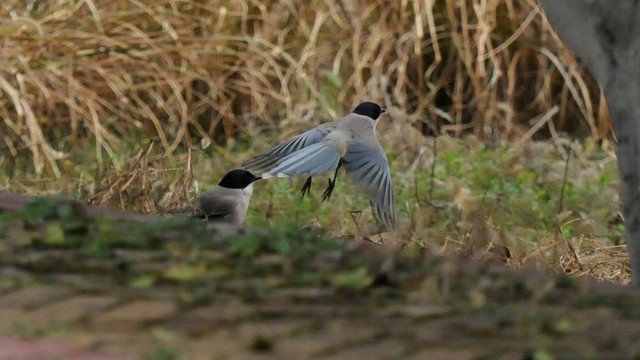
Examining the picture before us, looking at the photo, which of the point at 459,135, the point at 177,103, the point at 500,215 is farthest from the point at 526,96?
the point at 500,215

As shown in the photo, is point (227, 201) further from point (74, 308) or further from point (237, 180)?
point (74, 308)

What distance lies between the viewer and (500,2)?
9055 mm

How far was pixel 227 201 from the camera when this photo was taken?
5.33 metres

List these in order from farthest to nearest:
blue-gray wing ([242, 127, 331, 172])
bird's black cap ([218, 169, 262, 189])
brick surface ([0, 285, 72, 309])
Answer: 1. blue-gray wing ([242, 127, 331, 172])
2. bird's black cap ([218, 169, 262, 189])
3. brick surface ([0, 285, 72, 309])

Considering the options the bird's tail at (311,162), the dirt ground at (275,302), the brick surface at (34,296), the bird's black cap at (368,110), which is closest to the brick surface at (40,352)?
the dirt ground at (275,302)

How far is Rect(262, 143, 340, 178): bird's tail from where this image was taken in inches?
212

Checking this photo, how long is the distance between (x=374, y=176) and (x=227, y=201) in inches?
23.4

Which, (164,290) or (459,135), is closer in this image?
(164,290)

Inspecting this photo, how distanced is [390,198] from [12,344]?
2.78 m

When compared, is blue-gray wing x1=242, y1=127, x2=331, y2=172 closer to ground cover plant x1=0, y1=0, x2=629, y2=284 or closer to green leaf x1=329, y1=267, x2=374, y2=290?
ground cover plant x1=0, y1=0, x2=629, y2=284

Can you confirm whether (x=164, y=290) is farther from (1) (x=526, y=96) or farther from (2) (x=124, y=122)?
(1) (x=526, y=96)

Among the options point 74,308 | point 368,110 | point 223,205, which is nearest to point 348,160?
point 223,205

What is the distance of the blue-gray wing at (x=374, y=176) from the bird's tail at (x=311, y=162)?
7 centimetres

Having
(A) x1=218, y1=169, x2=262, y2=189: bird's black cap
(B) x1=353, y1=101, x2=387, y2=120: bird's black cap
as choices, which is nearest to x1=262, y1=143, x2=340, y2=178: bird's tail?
(A) x1=218, y1=169, x2=262, y2=189: bird's black cap
